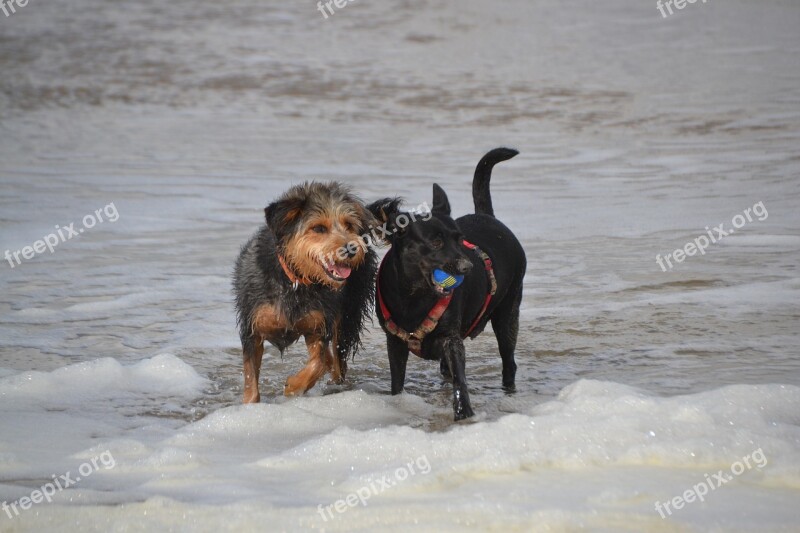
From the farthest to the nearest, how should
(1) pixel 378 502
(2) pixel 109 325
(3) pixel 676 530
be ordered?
(2) pixel 109 325 → (1) pixel 378 502 → (3) pixel 676 530

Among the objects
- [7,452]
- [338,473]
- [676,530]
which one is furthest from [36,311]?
[676,530]

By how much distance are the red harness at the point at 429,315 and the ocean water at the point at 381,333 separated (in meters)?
0.41

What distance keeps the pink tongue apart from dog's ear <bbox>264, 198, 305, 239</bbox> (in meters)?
0.31

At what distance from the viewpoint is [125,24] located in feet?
93.8

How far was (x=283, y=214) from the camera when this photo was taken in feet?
16.9

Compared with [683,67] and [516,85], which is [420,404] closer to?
[516,85]

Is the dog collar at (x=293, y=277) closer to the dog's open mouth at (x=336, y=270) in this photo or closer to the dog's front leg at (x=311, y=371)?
the dog's open mouth at (x=336, y=270)

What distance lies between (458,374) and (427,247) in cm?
67

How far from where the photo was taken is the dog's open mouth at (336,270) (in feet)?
16.8

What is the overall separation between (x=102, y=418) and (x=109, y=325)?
6.24 feet
